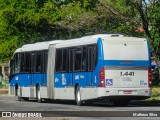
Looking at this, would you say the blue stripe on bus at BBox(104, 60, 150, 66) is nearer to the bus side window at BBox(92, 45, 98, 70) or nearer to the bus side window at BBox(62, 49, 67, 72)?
the bus side window at BBox(92, 45, 98, 70)

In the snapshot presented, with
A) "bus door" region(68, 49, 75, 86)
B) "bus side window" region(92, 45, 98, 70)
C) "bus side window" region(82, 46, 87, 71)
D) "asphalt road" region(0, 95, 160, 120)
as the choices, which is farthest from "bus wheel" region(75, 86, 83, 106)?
"bus side window" region(92, 45, 98, 70)

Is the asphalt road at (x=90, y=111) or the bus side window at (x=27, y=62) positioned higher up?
the bus side window at (x=27, y=62)

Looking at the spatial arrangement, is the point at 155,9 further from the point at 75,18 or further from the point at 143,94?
the point at 143,94

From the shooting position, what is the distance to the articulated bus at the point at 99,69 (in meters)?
28.2

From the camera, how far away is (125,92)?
28359mm

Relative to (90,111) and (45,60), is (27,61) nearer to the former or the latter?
(45,60)

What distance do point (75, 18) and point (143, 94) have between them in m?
19.4

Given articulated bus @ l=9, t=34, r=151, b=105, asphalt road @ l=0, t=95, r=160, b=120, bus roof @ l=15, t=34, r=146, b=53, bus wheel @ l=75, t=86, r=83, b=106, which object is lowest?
asphalt road @ l=0, t=95, r=160, b=120

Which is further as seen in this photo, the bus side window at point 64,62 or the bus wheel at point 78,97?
the bus side window at point 64,62

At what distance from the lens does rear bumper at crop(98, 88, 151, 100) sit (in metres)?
28.1

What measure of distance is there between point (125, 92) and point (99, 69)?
1556mm

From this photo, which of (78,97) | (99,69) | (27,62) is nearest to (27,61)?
(27,62)

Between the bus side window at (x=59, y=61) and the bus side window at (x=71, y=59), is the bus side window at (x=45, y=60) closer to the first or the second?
the bus side window at (x=59, y=61)

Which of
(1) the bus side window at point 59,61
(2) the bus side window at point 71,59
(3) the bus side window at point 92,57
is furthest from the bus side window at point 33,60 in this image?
(3) the bus side window at point 92,57
